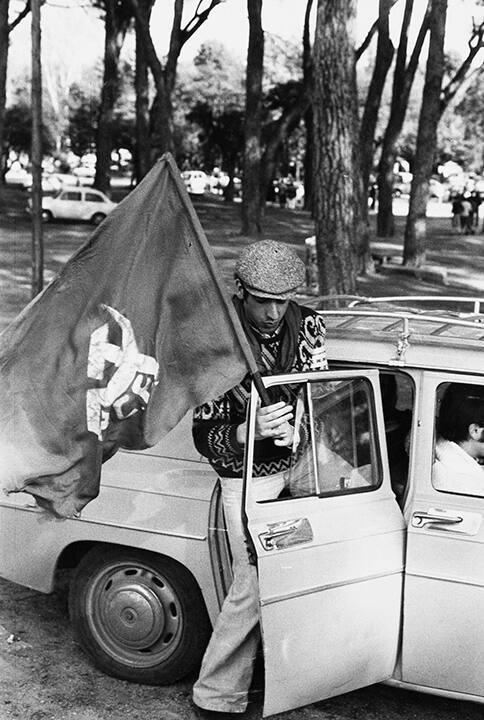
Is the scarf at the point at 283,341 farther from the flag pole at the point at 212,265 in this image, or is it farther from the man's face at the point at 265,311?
the flag pole at the point at 212,265

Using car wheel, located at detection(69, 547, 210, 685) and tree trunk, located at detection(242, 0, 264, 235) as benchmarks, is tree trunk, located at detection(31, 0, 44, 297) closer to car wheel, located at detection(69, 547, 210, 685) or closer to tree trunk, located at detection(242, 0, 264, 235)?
car wheel, located at detection(69, 547, 210, 685)

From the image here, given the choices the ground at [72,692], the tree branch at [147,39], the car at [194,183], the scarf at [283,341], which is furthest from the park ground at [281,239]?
the car at [194,183]

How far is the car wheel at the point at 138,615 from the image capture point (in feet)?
15.7

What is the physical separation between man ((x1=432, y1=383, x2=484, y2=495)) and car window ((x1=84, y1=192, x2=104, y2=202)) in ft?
118

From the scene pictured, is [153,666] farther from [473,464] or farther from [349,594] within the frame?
[473,464]

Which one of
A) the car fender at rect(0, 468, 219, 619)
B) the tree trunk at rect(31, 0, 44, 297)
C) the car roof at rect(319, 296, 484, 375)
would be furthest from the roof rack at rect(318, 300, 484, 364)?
the tree trunk at rect(31, 0, 44, 297)

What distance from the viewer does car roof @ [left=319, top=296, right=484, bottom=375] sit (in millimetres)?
4480

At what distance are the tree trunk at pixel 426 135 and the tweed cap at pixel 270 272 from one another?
18.8 metres

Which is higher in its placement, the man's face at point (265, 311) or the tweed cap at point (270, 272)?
the tweed cap at point (270, 272)

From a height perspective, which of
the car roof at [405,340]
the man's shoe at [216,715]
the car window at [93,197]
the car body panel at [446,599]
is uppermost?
the car roof at [405,340]

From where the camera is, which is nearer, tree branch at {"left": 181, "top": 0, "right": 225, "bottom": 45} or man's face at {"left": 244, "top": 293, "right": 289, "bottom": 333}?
man's face at {"left": 244, "top": 293, "right": 289, "bottom": 333}

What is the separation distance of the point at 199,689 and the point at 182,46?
28.7 meters

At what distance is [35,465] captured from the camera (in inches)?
165

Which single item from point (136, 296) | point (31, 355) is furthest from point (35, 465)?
point (136, 296)
